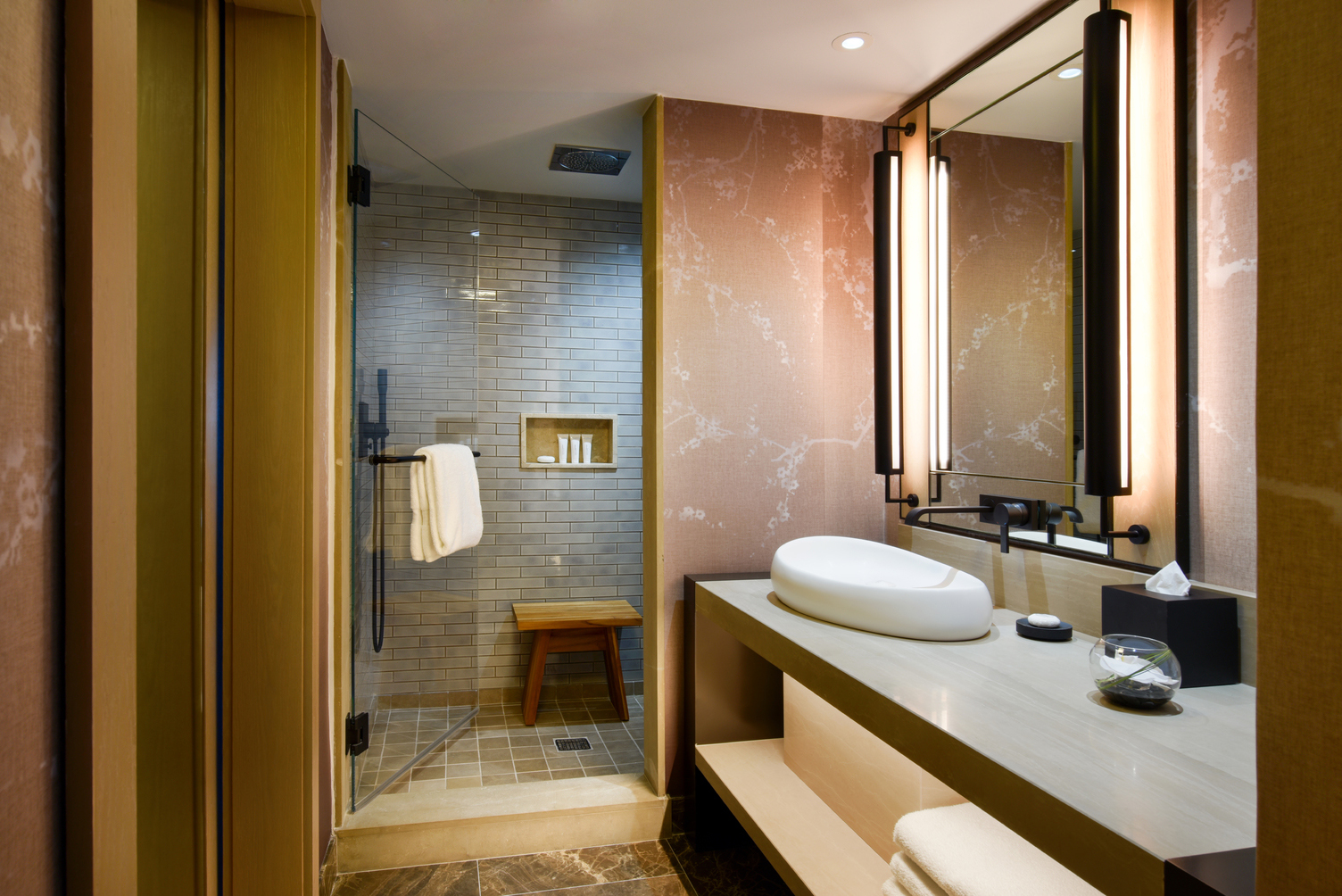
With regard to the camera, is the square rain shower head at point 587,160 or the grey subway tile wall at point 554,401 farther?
the grey subway tile wall at point 554,401

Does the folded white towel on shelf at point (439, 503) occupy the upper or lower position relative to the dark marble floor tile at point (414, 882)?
upper

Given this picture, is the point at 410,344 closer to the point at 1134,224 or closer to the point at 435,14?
the point at 435,14

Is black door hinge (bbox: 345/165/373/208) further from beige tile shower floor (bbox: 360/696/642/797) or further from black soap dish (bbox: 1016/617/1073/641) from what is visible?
black soap dish (bbox: 1016/617/1073/641)

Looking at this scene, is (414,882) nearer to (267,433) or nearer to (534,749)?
(534,749)

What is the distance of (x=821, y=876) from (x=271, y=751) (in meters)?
1.19

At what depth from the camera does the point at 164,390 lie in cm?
131

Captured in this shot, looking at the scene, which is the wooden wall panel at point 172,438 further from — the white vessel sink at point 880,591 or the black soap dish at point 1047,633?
the black soap dish at point 1047,633

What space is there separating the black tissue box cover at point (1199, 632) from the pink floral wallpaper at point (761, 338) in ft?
4.14

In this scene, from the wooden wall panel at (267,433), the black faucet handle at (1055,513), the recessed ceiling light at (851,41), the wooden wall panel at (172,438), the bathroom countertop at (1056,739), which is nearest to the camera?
the bathroom countertop at (1056,739)

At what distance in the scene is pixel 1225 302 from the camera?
1.47 metres

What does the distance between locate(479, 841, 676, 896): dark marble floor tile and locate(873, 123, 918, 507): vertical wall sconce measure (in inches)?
51.6

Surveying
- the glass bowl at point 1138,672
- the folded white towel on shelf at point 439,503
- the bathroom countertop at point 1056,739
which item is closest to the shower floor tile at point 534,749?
the folded white towel on shelf at point 439,503

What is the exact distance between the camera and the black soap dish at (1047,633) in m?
1.65

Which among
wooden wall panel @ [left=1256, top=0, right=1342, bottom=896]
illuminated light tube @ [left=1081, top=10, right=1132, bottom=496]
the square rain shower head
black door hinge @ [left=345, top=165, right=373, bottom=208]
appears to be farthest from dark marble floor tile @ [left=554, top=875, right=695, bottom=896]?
the square rain shower head
